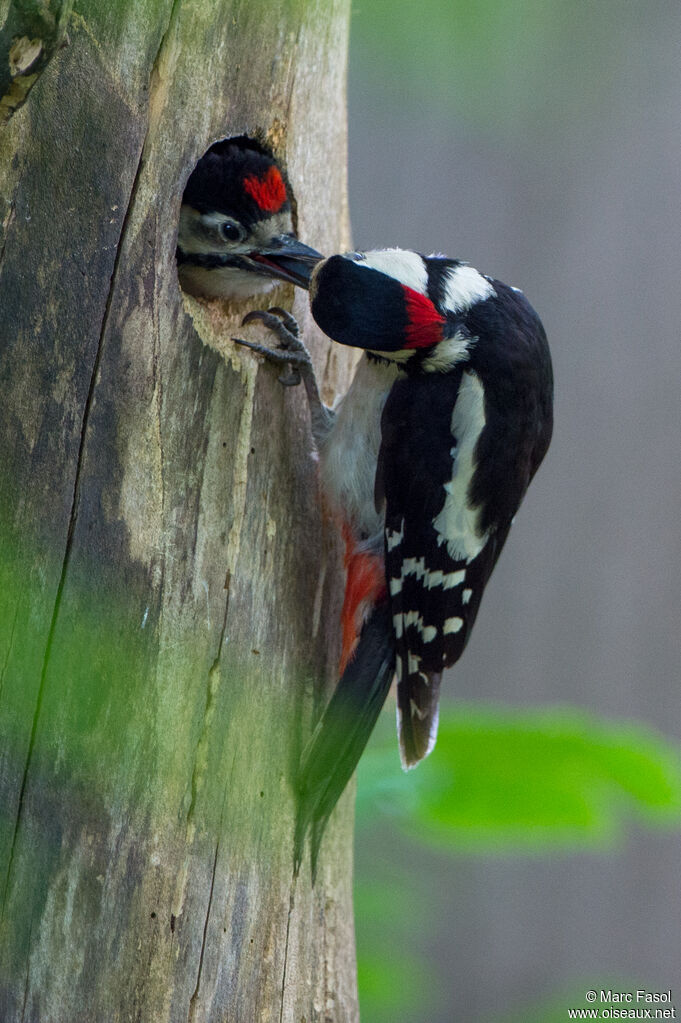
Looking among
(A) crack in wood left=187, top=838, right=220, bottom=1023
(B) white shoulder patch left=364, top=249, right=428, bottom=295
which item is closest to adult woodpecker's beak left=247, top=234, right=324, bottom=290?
(B) white shoulder patch left=364, top=249, right=428, bottom=295

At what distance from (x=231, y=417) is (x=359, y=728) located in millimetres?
582

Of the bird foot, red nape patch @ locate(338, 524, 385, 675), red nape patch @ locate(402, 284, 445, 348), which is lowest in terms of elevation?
red nape patch @ locate(338, 524, 385, 675)

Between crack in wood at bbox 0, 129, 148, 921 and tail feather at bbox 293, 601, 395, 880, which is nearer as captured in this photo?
crack in wood at bbox 0, 129, 148, 921

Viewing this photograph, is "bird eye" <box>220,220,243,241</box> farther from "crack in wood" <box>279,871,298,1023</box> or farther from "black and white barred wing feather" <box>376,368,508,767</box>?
"crack in wood" <box>279,871,298,1023</box>

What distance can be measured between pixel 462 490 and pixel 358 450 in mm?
216

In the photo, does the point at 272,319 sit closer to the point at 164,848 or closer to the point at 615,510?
the point at 164,848

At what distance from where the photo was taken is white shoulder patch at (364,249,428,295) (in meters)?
2.01

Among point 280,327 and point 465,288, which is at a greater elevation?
point 465,288

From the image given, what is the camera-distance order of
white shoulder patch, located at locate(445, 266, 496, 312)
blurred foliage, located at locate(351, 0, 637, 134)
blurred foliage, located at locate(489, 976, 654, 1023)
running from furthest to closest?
blurred foliage, located at locate(489, 976, 654, 1023) < white shoulder patch, located at locate(445, 266, 496, 312) < blurred foliage, located at locate(351, 0, 637, 134)

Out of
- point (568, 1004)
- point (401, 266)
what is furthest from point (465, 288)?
point (568, 1004)

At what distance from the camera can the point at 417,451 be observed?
2.00 meters

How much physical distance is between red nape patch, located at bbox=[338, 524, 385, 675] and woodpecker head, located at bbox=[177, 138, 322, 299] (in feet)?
1.79

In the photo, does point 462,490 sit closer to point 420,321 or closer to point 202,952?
point 420,321

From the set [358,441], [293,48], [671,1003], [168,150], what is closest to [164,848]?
[358,441]
